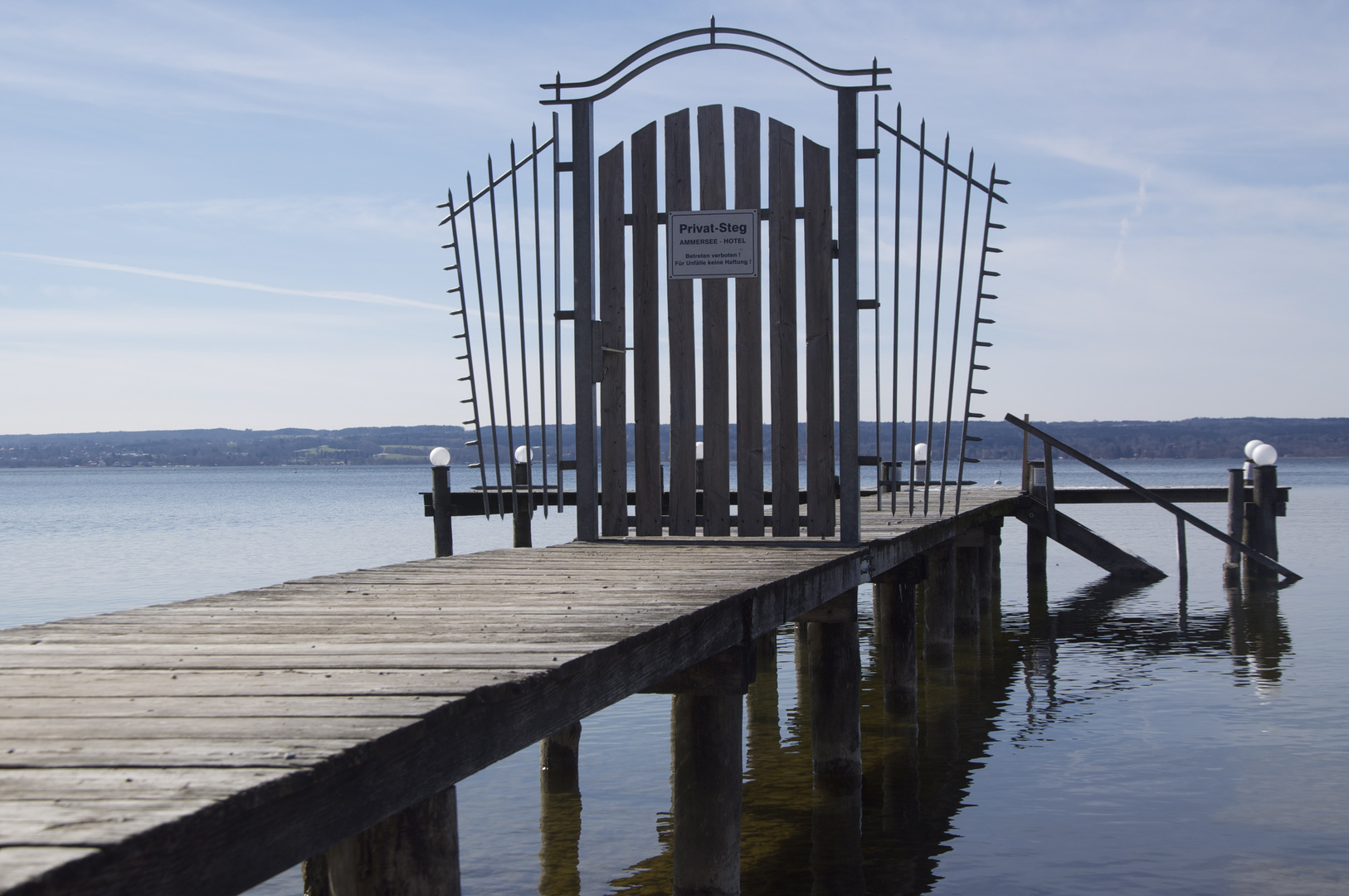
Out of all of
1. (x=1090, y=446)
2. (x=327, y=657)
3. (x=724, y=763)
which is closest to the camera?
(x=327, y=657)

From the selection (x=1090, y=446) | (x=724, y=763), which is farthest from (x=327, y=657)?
(x=1090, y=446)

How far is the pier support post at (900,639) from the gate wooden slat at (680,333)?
8.30 ft

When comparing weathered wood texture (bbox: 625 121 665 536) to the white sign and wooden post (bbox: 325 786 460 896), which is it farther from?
wooden post (bbox: 325 786 460 896)

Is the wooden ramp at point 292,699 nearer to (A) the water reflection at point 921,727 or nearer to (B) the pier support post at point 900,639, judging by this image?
(A) the water reflection at point 921,727

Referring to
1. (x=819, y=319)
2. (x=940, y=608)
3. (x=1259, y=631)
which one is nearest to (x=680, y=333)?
(x=819, y=319)

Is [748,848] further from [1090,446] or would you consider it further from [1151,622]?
[1090,446]

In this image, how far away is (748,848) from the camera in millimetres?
7020

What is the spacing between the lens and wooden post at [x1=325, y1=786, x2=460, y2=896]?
2705 mm

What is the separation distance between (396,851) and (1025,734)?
26.7 ft

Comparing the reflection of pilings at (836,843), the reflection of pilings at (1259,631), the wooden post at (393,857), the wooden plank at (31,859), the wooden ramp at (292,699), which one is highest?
the wooden plank at (31,859)

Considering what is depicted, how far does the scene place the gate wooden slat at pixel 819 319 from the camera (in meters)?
7.11

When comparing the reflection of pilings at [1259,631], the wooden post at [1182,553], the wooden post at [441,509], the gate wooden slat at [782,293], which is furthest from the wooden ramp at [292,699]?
the wooden post at [1182,553]

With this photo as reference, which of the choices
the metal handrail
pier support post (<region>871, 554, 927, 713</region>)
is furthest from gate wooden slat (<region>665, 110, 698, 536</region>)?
the metal handrail

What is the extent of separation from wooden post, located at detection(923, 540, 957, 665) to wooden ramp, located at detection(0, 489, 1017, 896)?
22.9ft
